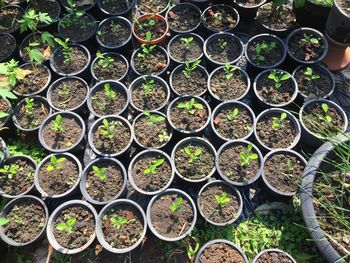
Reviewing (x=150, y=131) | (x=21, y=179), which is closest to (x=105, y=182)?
(x=150, y=131)

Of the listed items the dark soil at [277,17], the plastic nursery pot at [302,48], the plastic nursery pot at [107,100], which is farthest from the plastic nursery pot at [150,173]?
the dark soil at [277,17]

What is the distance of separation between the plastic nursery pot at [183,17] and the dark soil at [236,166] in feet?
4.54

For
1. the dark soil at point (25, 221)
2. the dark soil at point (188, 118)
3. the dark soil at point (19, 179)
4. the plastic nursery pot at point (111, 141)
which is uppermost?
the dark soil at point (188, 118)

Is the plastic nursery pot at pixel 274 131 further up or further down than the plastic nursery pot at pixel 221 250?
further up

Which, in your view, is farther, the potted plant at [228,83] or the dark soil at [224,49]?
the dark soil at [224,49]

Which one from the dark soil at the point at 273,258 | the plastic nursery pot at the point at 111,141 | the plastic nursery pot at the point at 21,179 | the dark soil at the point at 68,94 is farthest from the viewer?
the dark soil at the point at 68,94

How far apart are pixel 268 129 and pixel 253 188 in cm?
52

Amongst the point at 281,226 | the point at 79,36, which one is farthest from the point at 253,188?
the point at 79,36

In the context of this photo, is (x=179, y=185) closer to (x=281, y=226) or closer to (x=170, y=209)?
(x=170, y=209)

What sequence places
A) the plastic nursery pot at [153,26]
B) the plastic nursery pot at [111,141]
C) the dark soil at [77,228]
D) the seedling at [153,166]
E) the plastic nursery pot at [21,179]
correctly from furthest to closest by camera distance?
the plastic nursery pot at [153,26] → the plastic nursery pot at [111,141] → the plastic nursery pot at [21,179] → the seedling at [153,166] → the dark soil at [77,228]

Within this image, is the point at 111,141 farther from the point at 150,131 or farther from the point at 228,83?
the point at 228,83

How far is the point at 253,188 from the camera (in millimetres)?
2945

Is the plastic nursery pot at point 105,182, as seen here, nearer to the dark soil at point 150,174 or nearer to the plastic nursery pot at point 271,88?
the dark soil at point 150,174

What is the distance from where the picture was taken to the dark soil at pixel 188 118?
9.77 feet
